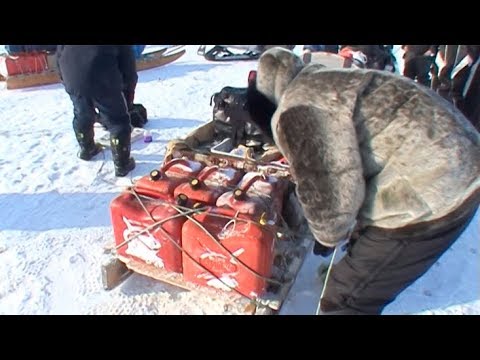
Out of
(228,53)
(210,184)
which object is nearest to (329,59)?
(228,53)

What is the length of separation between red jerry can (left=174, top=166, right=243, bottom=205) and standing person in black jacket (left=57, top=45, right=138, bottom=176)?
1320 mm

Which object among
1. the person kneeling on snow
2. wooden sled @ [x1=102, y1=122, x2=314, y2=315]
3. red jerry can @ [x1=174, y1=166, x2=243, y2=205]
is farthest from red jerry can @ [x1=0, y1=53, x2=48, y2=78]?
the person kneeling on snow

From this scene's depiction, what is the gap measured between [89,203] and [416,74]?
4377mm

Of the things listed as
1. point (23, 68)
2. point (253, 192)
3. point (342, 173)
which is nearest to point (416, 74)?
point (253, 192)

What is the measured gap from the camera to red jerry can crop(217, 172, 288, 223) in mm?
2031

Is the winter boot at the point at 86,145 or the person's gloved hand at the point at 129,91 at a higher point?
the person's gloved hand at the point at 129,91

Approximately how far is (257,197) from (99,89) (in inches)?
69.9

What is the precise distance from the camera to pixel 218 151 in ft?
9.39

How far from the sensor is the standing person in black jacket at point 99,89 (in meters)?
3.10

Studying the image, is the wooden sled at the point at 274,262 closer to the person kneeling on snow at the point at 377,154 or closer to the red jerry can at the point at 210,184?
the red jerry can at the point at 210,184

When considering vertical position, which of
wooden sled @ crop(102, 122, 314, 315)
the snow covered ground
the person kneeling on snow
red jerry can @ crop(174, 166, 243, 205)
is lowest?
the snow covered ground

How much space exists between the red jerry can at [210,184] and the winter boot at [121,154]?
134 centimetres

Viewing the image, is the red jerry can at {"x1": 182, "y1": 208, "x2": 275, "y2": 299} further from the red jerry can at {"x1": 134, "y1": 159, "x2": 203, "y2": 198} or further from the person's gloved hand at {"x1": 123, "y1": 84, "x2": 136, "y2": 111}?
the person's gloved hand at {"x1": 123, "y1": 84, "x2": 136, "y2": 111}

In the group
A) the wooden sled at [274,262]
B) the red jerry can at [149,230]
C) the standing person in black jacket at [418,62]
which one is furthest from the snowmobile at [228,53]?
the red jerry can at [149,230]
